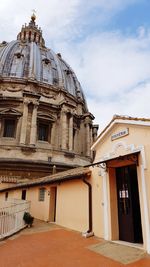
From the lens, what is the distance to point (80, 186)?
1027cm

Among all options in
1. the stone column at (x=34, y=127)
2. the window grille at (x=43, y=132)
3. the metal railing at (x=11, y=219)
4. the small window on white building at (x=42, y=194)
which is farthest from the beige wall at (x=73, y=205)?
the window grille at (x=43, y=132)

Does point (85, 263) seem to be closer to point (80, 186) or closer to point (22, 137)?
point (80, 186)

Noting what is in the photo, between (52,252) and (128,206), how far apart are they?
3.36m

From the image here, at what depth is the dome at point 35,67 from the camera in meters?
32.4

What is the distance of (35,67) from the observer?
111 ft

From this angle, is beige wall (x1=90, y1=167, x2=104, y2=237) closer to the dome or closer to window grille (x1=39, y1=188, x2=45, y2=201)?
window grille (x1=39, y1=188, x2=45, y2=201)

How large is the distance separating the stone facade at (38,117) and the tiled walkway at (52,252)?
12328mm

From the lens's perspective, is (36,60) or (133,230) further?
(36,60)

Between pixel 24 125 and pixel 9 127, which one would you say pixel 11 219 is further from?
pixel 9 127

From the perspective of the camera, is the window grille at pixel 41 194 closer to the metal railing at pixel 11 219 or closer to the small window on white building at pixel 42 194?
the small window on white building at pixel 42 194

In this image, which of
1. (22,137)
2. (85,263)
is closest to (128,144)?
(85,263)

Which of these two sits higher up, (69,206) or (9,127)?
(9,127)

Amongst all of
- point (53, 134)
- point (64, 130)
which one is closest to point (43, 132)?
point (53, 134)

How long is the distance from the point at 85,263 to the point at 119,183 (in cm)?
378
